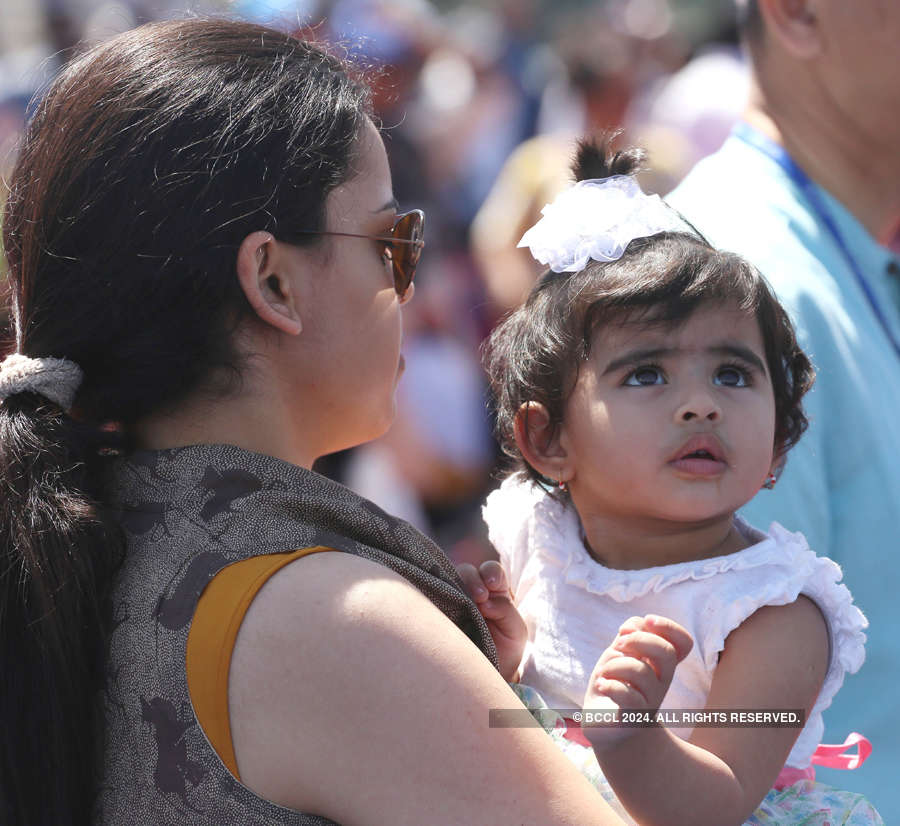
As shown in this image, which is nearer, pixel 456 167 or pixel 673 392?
pixel 673 392

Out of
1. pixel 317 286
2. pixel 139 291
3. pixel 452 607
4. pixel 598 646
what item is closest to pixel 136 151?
pixel 139 291

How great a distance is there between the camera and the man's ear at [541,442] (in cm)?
190

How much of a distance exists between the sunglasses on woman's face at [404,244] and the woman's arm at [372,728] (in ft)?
1.94

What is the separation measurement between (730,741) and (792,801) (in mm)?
282

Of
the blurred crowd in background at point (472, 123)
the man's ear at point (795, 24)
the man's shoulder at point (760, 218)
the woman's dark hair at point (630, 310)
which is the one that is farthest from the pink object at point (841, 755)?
the blurred crowd in background at point (472, 123)

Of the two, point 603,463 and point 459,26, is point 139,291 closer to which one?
point 603,463

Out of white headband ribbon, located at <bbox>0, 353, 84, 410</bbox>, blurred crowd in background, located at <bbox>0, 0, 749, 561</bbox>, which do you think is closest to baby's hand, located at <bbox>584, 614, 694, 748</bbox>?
white headband ribbon, located at <bbox>0, 353, 84, 410</bbox>

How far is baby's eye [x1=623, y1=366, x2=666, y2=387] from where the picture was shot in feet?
5.87

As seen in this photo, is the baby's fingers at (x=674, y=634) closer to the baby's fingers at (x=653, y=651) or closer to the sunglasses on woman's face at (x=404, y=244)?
the baby's fingers at (x=653, y=651)

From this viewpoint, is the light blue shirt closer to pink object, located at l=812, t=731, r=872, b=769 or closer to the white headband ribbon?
pink object, located at l=812, t=731, r=872, b=769

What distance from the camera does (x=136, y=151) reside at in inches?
61.7

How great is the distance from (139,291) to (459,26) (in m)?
6.17

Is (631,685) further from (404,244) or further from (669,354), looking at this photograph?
(404,244)

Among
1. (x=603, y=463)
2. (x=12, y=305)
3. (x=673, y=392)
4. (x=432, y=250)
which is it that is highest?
(x=12, y=305)
